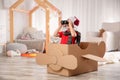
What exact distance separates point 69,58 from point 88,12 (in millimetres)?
4497

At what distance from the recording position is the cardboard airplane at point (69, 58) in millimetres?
2250

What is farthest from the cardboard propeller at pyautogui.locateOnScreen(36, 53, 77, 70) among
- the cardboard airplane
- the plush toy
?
the plush toy

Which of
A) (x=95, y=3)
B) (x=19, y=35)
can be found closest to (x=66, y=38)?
(x=19, y=35)

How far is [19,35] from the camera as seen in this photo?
5023 millimetres

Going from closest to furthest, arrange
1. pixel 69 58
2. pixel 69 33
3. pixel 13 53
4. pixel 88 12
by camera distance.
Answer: pixel 69 58, pixel 69 33, pixel 13 53, pixel 88 12

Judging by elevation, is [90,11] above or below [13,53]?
above

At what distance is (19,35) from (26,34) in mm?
213

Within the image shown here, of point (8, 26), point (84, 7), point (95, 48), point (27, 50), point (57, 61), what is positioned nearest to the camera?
point (57, 61)

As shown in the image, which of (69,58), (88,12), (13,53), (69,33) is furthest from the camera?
(88,12)

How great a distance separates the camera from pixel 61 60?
90.6 inches

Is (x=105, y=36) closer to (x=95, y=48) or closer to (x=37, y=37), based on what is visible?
(x=37, y=37)

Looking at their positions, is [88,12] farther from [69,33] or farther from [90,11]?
[69,33]

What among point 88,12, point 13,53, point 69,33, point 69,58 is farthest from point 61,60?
point 88,12

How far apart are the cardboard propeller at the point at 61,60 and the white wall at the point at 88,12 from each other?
2.80m
